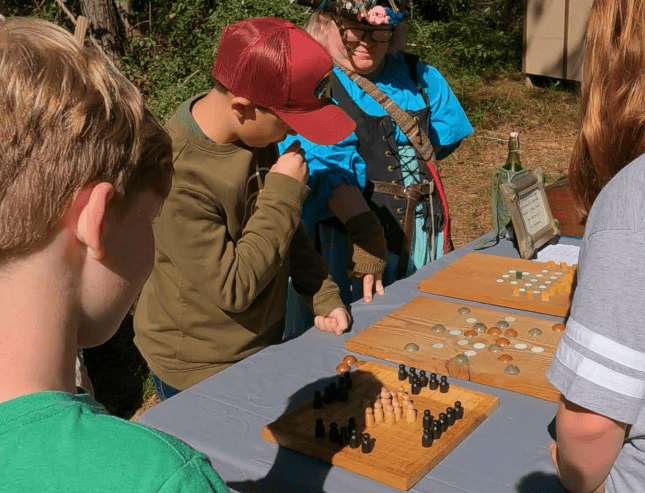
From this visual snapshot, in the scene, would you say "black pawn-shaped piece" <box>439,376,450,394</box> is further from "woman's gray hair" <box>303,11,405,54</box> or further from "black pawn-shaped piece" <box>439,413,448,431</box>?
"woman's gray hair" <box>303,11,405,54</box>

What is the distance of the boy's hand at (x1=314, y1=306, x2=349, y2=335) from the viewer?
230 cm

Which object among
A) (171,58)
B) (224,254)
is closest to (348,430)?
(224,254)

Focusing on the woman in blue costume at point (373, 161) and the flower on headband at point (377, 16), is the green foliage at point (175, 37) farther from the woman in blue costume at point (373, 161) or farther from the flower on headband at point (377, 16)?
the flower on headband at point (377, 16)

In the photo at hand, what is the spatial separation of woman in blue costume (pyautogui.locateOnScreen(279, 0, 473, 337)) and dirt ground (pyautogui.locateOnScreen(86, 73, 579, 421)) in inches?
59.3

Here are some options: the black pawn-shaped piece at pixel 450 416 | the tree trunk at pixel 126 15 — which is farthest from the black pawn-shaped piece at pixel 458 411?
the tree trunk at pixel 126 15

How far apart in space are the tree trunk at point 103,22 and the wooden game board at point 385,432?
4458 mm

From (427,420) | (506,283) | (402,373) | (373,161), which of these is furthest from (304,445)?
(373,161)

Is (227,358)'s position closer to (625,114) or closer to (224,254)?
(224,254)

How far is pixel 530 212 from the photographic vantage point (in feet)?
10.2

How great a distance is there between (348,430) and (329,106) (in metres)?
0.99

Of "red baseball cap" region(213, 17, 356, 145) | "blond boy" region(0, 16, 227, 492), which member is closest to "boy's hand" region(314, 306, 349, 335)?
"red baseball cap" region(213, 17, 356, 145)

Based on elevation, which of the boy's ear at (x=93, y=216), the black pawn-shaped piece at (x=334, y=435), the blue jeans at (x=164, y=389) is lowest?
the blue jeans at (x=164, y=389)

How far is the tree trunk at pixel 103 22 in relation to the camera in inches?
225

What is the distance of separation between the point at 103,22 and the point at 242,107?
4144 millimetres
